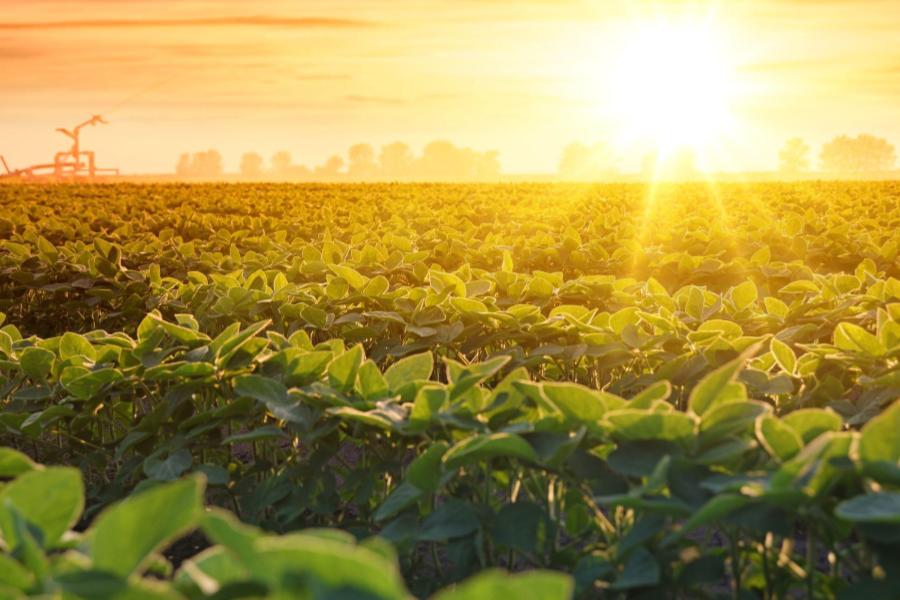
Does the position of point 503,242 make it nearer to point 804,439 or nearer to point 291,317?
point 291,317

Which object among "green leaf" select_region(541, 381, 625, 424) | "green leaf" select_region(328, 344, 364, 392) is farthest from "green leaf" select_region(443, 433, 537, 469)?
"green leaf" select_region(328, 344, 364, 392)

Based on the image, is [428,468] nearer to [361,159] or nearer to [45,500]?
[45,500]

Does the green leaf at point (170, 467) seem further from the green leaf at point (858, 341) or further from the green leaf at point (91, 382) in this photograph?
the green leaf at point (858, 341)

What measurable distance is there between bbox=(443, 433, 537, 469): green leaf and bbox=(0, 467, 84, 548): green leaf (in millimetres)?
699

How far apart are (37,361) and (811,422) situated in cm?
249

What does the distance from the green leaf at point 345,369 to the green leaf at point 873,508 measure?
4.43 ft

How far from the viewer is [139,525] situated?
1264mm

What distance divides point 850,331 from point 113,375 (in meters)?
2.23

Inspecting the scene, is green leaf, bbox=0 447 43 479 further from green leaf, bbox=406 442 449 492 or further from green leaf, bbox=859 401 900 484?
green leaf, bbox=859 401 900 484

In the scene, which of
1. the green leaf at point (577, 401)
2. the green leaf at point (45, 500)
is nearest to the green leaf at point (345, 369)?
the green leaf at point (577, 401)

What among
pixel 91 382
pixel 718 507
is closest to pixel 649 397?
pixel 718 507

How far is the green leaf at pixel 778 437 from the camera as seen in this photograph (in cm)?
179

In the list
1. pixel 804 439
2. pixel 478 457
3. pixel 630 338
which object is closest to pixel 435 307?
pixel 630 338

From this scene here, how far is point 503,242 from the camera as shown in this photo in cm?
804
